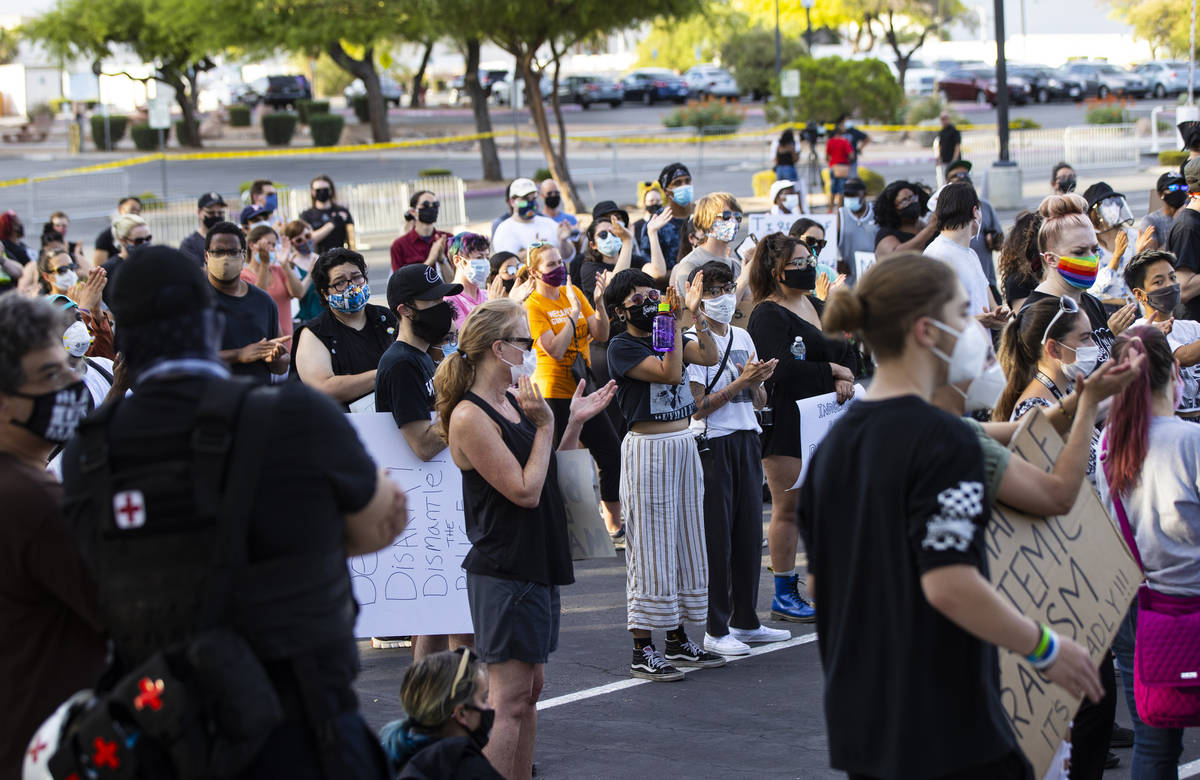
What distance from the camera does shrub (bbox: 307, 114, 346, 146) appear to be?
1790 inches

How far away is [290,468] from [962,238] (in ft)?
20.2

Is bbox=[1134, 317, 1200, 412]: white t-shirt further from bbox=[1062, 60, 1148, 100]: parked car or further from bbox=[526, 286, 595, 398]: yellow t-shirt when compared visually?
bbox=[1062, 60, 1148, 100]: parked car

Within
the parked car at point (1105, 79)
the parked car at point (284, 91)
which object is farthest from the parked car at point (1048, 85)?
the parked car at point (284, 91)

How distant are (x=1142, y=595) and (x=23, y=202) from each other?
96.7ft

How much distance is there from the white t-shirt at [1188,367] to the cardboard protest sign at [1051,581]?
131 inches

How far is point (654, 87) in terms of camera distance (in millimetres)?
60250

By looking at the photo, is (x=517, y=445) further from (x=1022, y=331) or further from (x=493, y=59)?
(x=493, y=59)

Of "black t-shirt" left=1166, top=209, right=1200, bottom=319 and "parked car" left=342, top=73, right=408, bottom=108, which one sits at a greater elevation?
"parked car" left=342, top=73, right=408, bottom=108

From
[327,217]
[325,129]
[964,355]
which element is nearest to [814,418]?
[964,355]

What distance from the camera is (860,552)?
3.14 meters

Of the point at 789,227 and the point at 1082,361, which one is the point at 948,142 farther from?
the point at 1082,361

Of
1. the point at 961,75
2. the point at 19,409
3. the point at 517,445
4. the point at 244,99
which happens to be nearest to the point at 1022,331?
the point at 517,445

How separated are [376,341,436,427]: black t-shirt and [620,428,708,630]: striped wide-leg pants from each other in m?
1.30

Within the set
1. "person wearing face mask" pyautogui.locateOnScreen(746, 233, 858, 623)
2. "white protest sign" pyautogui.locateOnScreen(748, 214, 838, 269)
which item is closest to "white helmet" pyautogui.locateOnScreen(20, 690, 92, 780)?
"person wearing face mask" pyautogui.locateOnScreen(746, 233, 858, 623)
